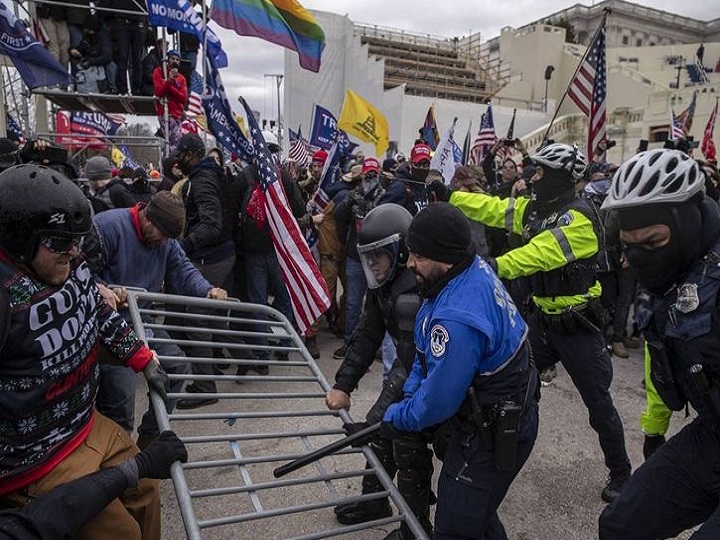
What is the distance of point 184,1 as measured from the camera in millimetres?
6402

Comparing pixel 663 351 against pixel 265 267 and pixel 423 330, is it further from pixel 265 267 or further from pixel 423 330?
pixel 265 267

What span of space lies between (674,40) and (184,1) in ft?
259

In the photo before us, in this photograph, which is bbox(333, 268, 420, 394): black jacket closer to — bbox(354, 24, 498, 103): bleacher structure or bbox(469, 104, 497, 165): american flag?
bbox(469, 104, 497, 165): american flag

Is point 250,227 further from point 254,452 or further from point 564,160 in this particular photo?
point 564,160

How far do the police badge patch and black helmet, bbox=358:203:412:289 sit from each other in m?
0.75

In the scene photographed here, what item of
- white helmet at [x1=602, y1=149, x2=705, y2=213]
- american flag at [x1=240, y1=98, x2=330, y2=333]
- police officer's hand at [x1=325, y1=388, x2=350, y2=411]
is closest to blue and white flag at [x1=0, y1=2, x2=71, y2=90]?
american flag at [x1=240, y1=98, x2=330, y2=333]

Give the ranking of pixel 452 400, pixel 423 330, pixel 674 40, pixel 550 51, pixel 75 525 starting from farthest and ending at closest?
pixel 674 40 < pixel 550 51 < pixel 423 330 < pixel 452 400 < pixel 75 525

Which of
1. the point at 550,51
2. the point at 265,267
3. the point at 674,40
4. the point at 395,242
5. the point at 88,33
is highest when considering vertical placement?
the point at 674,40

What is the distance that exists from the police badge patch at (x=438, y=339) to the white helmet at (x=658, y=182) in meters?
0.82

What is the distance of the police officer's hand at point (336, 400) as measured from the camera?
260 cm

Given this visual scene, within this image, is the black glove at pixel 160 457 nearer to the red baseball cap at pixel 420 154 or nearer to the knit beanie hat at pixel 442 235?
the knit beanie hat at pixel 442 235

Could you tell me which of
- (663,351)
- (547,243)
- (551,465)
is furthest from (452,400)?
(551,465)

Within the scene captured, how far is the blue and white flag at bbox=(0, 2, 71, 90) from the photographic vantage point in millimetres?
4945

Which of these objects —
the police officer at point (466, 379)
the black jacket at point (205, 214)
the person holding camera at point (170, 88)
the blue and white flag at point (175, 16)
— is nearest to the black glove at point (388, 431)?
the police officer at point (466, 379)
